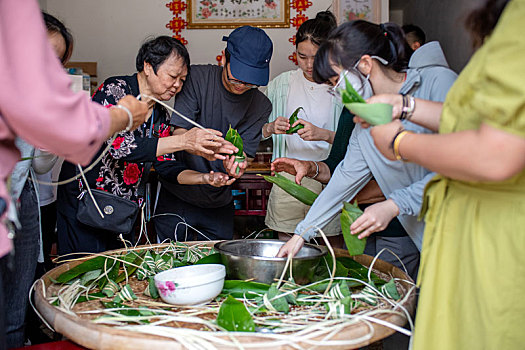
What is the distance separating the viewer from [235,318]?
3.56ft

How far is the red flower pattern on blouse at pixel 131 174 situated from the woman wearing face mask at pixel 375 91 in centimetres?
86

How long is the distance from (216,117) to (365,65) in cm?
103

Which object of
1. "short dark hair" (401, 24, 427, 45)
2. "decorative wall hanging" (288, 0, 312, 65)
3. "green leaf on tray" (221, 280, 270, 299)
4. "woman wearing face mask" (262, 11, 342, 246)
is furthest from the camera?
"decorative wall hanging" (288, 0, 312, 65)

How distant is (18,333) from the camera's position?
5.01 ft

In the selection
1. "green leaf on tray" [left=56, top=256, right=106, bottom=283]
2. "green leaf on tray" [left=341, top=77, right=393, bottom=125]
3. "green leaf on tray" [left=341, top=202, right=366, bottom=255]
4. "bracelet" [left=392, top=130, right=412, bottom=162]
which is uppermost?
"green leaf on tray" [left=341, top=77, right=393, bottom=125]

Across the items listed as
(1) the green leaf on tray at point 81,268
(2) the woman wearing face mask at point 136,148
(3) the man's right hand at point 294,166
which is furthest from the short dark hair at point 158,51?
(1) the green leaf on tray at point 81,268

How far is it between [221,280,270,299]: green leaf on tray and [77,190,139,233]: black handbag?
78cm

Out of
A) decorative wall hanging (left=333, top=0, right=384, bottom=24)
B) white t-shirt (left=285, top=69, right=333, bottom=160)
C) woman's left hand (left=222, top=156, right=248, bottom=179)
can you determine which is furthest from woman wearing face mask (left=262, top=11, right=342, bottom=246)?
decorative wall hanging (left=333, top=0, right=384, bottom=24)

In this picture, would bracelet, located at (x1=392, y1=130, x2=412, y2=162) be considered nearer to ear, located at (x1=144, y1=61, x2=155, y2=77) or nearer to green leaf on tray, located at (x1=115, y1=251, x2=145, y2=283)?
green leaf on tray, located at (x1=115, y1=251, x2=145, y2=283)

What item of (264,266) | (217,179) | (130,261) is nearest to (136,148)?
(217,179)

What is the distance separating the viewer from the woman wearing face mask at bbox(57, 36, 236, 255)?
191 centimetres

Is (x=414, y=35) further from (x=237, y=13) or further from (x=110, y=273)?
(x=110, y=273)

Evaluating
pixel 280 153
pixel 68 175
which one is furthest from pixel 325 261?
pixel 280 153

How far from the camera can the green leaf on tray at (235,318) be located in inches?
41.9
